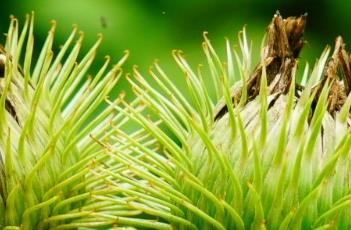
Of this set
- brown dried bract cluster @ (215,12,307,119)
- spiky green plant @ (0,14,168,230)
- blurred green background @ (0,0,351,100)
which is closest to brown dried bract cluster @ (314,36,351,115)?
brown dried bract cluster @ (215,12,307,119)

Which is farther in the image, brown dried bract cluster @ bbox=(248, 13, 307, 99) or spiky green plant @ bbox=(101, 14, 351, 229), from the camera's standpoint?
brown dried bract cluster @ bbox=(248, 13, 307, 99)

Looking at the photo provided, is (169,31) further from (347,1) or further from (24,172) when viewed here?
(24,172)

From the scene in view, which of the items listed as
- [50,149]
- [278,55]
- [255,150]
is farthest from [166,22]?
[255,150]

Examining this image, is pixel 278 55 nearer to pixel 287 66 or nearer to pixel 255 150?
pixel 287 66

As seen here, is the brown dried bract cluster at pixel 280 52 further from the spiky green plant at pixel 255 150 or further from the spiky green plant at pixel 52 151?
the spiky green plant at pixel 52 151

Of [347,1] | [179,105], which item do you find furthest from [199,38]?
[179,105]

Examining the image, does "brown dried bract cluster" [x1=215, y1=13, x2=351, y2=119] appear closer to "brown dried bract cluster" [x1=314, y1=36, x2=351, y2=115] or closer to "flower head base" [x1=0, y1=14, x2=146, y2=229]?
"brown dried bract cluster" [x1=314, y1=36, x2=351, y2=115]

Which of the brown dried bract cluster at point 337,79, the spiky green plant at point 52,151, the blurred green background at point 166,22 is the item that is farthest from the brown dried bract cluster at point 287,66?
the blurred green background at point 166,22
